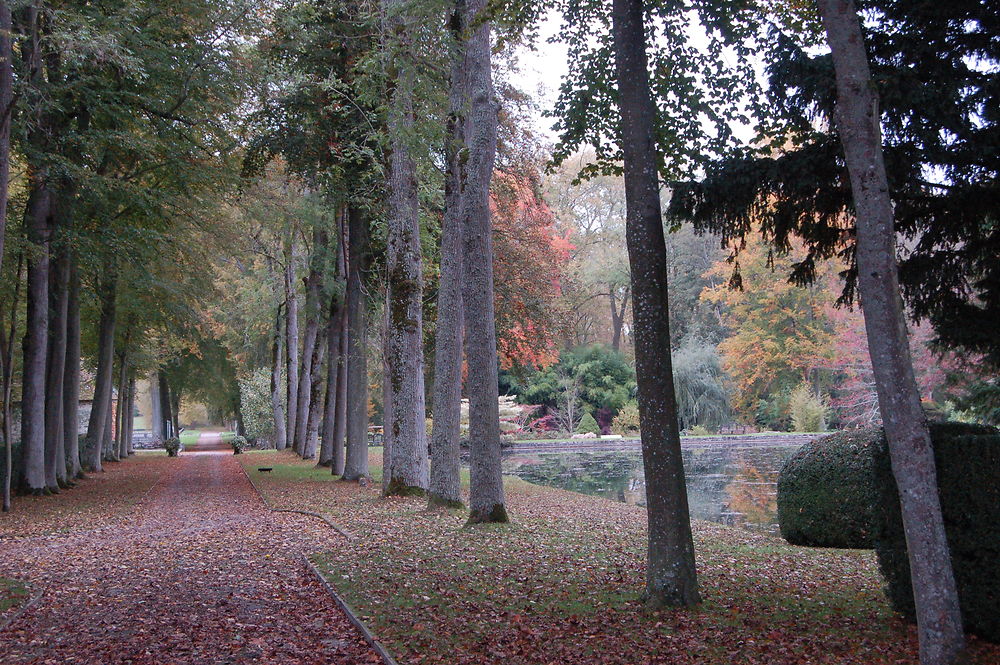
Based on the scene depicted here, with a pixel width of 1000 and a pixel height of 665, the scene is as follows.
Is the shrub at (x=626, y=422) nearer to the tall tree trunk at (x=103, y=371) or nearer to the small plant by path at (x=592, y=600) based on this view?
the tall tree trunk at (x=103, y=371)

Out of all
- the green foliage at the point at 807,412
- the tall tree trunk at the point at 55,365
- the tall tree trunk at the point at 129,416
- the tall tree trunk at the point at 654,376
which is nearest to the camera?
the tall tree trunk at the point at 654,376

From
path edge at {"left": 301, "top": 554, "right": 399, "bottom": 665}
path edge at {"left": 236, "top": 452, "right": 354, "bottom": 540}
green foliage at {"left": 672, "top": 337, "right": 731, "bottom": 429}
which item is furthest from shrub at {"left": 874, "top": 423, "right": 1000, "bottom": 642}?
green foliage at {"left": 672, "top": 337, "right": 731, "bottom": 429}

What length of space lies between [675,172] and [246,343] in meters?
34.3

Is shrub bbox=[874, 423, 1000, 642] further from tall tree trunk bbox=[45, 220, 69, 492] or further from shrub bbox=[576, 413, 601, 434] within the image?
shrub bbox=[576, 413, 601, 434]

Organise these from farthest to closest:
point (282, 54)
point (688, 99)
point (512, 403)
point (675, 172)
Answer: point (512, 403) → point (282, 54) → point (675, 172) → point (688, 99)

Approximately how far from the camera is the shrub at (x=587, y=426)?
146 ft

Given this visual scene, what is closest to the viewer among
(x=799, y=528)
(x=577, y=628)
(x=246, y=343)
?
(x=577, y=628)

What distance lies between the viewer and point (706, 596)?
6746mm

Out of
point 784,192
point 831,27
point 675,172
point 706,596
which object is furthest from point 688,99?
point 706,596

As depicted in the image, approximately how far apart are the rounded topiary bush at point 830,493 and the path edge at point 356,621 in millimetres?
6453

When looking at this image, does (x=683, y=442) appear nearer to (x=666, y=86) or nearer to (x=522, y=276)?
(x=522, y=276)

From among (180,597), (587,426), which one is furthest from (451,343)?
(587,426)

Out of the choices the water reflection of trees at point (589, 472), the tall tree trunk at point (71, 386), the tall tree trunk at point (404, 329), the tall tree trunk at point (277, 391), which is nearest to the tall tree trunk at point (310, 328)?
the tall tree trunk at point (277, 391)

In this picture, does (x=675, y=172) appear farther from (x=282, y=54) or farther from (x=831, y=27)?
(x=282, y=54)
